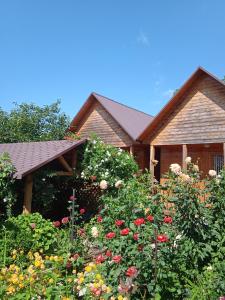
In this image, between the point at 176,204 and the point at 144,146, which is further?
the point at 144,146

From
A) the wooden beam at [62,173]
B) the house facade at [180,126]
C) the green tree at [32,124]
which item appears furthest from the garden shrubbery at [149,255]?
the green tree at [32,124]

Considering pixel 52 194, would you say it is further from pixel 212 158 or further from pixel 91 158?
pixel 212 158

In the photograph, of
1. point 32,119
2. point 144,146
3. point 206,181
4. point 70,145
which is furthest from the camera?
point 32,119

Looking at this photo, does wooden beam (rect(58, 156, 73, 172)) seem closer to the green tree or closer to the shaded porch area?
the shaded porch area

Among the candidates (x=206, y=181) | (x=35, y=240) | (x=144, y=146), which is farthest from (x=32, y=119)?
(x=206, y=181)

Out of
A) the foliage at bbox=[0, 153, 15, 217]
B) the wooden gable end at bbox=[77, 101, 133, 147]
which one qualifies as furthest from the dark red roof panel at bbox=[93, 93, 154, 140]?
the foliage at bbox=[0, 153, 15, 217]

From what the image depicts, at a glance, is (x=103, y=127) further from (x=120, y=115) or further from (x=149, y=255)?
(x=149, y=255)

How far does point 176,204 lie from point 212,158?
11298 millimetres

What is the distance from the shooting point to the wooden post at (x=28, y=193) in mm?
9494

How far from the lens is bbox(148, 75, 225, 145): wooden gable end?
13.9 m

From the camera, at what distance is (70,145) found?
11305 millimetres

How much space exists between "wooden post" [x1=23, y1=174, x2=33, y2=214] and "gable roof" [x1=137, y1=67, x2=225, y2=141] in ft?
23.7

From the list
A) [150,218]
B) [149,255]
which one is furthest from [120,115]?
[149,255]

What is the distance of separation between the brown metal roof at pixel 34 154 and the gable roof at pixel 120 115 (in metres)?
5.04
